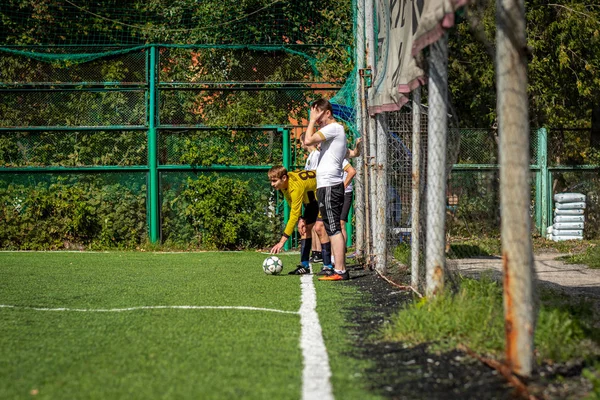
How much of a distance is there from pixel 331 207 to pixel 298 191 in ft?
2.95

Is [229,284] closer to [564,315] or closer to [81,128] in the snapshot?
[564,315]

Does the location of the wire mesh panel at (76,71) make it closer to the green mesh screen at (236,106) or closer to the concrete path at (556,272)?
the green mesh screen at (236,106)

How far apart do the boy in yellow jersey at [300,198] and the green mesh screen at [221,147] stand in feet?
15.3

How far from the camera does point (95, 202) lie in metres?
15.3

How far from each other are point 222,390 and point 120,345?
1.46 m

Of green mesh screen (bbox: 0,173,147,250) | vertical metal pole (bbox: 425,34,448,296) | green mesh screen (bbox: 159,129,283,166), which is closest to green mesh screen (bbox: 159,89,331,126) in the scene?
green mesh screen (bbox: 159,129,283,166)

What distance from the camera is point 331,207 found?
9.37m

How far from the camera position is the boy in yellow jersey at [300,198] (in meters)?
9.88

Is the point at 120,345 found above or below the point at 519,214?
below

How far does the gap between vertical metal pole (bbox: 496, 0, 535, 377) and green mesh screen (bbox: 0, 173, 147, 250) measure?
11.5 meters

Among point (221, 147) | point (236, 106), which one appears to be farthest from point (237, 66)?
point (221, 147)

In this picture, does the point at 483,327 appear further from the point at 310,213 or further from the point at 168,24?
the point at 168,24

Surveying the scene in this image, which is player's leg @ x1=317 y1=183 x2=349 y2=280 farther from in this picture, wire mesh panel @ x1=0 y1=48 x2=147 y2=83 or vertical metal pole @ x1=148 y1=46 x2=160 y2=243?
wire mesh panel @ x1=0 y1=48 x2=147 y2=83

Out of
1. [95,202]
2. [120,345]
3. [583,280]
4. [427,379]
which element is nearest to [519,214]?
[427,379]
